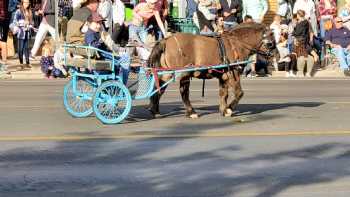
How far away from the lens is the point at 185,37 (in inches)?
543

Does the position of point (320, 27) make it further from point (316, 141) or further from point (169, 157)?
point (169, 157)

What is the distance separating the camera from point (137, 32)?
18.8m

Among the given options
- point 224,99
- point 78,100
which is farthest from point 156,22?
point 78,100

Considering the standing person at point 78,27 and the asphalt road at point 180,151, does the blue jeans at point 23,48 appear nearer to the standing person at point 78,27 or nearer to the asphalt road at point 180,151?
the asphalt road at point 180,151

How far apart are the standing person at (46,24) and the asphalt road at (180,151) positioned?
282 inches

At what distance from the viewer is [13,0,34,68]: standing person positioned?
77.4 feet

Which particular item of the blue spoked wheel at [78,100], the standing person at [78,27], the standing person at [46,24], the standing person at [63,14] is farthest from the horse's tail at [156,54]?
the standing person at [46,24]

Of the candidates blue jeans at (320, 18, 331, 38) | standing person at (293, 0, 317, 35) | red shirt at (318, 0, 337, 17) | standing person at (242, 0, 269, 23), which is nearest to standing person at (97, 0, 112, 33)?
standing person at (242, 0, 269, 23)

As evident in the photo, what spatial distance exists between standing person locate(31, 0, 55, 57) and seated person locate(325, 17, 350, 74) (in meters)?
8.18

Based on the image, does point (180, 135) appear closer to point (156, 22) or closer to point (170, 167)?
point (170, 167)

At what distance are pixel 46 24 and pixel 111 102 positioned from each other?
11.2 metres

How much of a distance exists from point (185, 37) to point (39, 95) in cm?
525

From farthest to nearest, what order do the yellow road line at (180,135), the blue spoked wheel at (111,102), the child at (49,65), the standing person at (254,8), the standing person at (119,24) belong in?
1. the standing person at (254,8)
2. the standing person at (119,24)
3. the child at (49,65)
4. the blue spoked wheel at (111,102)
5. the yellow road line at (180,135)

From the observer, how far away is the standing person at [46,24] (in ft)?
78.1
